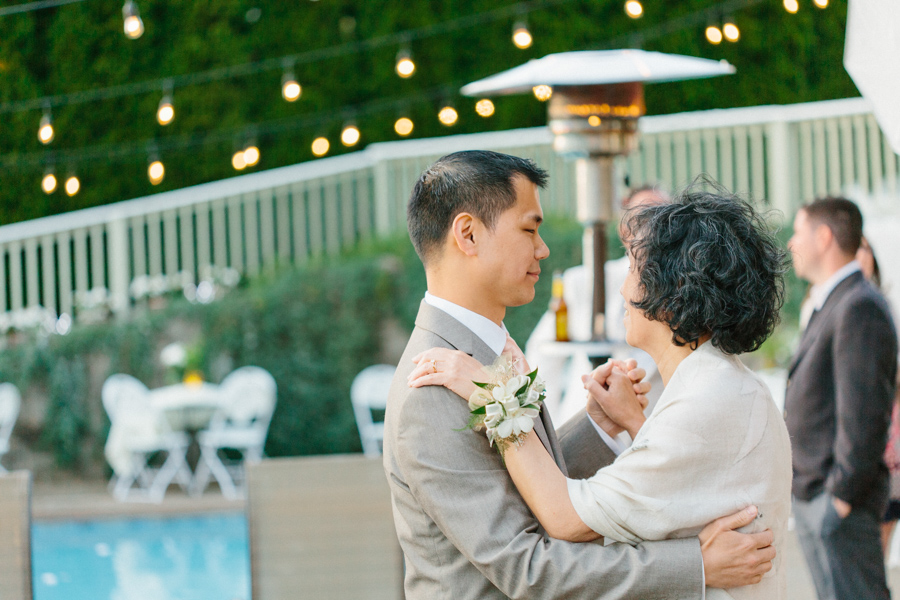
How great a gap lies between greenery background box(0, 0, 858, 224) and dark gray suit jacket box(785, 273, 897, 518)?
23.8ft

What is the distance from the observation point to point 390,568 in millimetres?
3025

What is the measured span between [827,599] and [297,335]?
594cm

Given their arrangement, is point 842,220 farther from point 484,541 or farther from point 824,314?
point 484,541

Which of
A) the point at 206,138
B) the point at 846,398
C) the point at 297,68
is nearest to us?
the point at 846,398

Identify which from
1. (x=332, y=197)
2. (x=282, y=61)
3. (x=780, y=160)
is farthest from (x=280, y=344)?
(x=780, y=160)

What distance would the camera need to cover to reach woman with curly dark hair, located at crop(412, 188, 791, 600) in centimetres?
176

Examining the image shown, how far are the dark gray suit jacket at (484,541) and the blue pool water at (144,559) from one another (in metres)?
3.96

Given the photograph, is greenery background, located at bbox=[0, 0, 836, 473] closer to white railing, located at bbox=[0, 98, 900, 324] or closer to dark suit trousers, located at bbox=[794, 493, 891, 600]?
white railing, located at bbox=[0, 98, 900, 324]

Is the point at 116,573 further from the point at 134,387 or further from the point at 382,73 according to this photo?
the point at 382,73

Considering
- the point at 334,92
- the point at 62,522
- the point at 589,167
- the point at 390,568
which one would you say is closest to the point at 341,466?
the point at 390,568

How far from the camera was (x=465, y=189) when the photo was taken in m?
1.91

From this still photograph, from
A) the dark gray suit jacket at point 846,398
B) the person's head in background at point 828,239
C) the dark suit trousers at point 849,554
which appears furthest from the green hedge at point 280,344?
the dark suit trousers at point 849,554

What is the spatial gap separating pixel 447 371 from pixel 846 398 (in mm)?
2007

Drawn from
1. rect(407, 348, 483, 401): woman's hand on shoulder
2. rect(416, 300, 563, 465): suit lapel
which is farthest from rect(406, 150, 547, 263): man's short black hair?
rect(407, 348, 483, 401): woman's hand on shoulder
